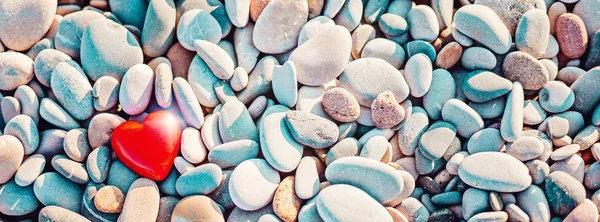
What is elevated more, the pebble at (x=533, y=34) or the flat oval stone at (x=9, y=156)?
the pebble at (x=533, y=34)

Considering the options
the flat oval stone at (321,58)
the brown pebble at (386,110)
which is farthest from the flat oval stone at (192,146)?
the brown pebble at (386,110)

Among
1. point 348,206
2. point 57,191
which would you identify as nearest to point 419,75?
point 348,206

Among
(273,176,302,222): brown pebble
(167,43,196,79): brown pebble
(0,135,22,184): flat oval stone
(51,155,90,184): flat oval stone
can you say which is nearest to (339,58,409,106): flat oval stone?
(273,176,302,222): brown pebble

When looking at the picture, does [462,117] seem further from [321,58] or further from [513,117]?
[321,58]

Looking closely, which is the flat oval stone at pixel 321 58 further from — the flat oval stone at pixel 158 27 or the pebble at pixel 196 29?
the flat oval stone at pixel 158 27

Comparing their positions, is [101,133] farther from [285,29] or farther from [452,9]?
[452,9]

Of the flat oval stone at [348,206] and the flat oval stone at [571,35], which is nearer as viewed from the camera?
the flat oval stone at [348,206]

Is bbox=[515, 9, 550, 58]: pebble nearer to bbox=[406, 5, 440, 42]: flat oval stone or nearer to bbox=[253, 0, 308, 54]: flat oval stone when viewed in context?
bbox=[406, 5, 440, 42]: flat oval stone
